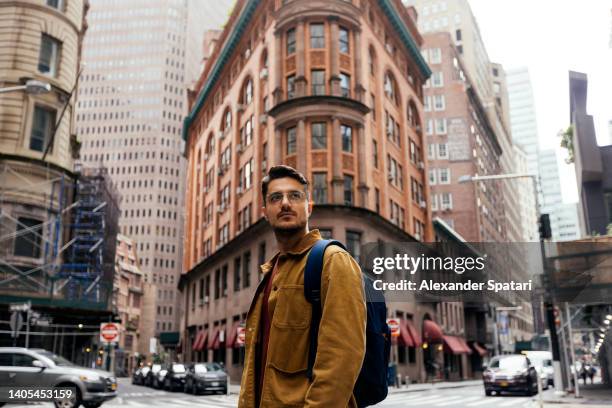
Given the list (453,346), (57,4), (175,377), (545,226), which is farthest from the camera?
(453,346)

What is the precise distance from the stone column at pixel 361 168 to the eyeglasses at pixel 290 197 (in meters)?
33.1

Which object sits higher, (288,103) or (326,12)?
(326,12)

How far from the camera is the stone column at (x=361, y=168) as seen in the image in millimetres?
36250

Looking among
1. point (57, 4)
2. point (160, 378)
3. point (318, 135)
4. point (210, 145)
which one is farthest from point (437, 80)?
point (160, 378)

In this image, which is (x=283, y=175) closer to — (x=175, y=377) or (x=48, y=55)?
(x=175, y=377)

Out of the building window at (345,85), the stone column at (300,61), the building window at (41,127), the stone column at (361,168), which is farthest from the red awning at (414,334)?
the building window at (41,127)

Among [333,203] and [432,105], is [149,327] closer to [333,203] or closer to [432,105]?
[432,105]

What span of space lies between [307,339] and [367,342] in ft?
0.94

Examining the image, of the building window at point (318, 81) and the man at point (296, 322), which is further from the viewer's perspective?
the building window at point (318, 81)

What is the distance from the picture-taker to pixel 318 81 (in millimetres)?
37719

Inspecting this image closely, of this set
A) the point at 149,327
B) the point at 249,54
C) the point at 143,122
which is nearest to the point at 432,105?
the point at 249,54

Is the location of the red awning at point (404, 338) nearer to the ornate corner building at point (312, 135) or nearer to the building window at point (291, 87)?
the ornate corner building at point (312, 135)

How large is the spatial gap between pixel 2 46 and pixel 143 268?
115831mm

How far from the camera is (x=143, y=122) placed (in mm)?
152875
